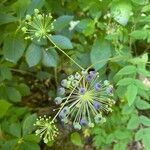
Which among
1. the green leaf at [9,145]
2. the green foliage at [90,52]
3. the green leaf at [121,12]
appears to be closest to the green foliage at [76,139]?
the green foliage at [90,52]

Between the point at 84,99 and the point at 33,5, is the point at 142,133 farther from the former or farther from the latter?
the point at 33,5

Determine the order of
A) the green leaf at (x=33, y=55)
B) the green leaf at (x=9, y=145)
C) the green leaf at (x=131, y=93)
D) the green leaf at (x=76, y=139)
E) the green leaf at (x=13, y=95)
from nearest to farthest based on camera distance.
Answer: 1. the green leaf at (x=131, y=93)
2. the green leaf at (x=33, y=55)
3. the green leaf at (x=9, y=145)
4. the green leaf at (x=13, y=95)
5. the green leaf at (x=76, y=139)

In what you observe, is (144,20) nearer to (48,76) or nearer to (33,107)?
(48,76)

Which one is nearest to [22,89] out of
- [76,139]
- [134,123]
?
[76,139]

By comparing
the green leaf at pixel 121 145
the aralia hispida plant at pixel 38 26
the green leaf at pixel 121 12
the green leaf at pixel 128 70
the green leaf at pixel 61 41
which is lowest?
the green leaf at pixel 121 145

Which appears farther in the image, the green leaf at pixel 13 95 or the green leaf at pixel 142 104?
the green leaf at pixel 13 95

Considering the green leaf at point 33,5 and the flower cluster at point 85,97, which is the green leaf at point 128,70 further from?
the green leaf at point 33,5

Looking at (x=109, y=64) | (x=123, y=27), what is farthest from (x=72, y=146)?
(x=123, y=27)
